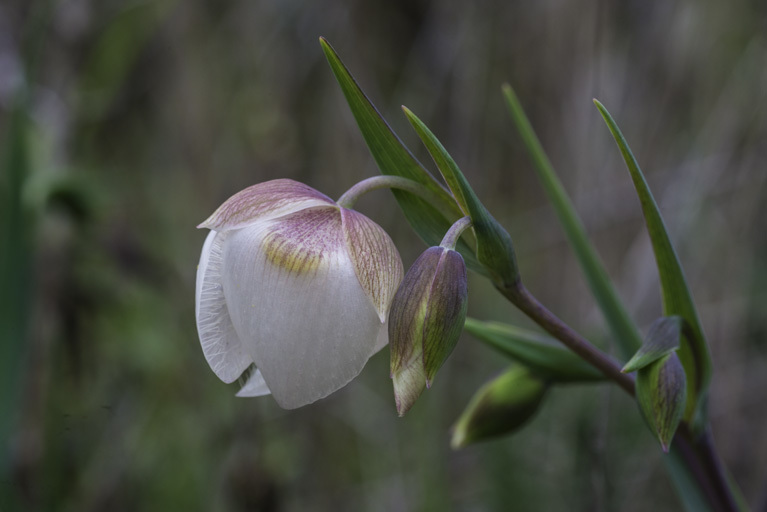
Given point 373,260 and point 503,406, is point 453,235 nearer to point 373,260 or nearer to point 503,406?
point 373,260

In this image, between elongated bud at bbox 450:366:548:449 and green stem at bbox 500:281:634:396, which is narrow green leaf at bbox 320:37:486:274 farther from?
elongated bud at bbox 450:366:548:449

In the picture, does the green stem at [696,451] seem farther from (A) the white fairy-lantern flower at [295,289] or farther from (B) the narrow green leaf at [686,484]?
(A) the white fairy-lantern flower at [295,289]

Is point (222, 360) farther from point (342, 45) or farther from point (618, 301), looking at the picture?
point (342, 45)

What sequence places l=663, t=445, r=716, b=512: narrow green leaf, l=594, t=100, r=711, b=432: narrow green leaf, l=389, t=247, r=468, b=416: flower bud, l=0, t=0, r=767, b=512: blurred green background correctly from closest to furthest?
l=389, t=247, r=468, b=416: flower bud → l=594, t=100, r=711, b=432: narrow green leaf → l=663, t=445, r=716, b=512: narrow green leaf → l=0, t=0, r=767, b=512: blurred green background

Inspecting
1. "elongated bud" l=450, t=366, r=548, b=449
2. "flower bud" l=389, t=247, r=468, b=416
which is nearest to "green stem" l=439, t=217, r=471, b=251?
"flower bud" l=389, t=247, r=468, b=416

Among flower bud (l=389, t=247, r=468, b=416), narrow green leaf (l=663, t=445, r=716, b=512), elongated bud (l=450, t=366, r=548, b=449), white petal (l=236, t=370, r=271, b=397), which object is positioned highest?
flower bud (l=389, t=247, r=468, b=416)

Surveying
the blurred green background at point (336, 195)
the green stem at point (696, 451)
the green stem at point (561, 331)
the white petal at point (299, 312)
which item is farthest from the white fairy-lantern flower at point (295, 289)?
the blurred green background at point (336, 195)

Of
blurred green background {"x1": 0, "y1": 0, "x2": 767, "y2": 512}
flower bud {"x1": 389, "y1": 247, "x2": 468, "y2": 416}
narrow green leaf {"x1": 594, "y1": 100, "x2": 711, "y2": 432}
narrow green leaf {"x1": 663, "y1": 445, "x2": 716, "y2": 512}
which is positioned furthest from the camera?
blurred green background {"x1": 0, "y1": 0, "x2": 767, "y2": 512}

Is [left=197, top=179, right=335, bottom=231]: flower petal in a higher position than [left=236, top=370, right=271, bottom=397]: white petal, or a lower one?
higher
